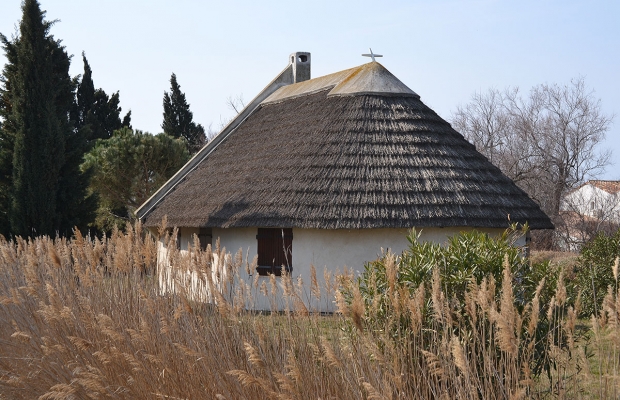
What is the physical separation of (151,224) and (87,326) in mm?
9898

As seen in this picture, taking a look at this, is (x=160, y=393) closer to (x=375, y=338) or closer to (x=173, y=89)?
(x=375, y=338)

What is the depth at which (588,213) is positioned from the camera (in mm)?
25000

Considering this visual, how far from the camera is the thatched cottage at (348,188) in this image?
1198 cm

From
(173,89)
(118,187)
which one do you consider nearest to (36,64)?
(118,187)

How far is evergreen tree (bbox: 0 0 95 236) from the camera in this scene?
16.5 metres

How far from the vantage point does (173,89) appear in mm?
34844

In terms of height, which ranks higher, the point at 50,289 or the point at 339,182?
the point at 339,182

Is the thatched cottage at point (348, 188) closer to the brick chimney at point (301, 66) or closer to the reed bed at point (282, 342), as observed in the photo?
the brick chimney at point (301, 66)

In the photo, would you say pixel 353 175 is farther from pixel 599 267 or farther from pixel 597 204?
pixel 597 204

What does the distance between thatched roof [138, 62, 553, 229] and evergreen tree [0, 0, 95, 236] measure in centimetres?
287

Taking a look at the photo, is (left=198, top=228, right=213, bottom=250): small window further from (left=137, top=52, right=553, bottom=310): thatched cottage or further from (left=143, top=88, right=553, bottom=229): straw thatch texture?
(left=143, top=88, right=553, bottom=229): straw thatch texture

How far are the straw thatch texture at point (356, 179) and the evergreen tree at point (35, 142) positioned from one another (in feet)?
10.00

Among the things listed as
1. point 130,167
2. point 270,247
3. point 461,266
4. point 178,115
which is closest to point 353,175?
point 270,247

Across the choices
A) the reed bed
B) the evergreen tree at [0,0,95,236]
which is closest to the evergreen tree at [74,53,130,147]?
the evergreen tree at [0,0,95,236]
